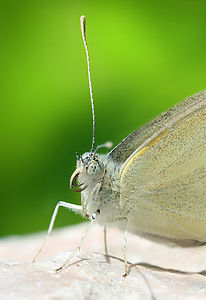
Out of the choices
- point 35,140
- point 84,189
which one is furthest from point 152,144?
point 35,140

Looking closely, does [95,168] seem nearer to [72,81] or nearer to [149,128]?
[149,128]

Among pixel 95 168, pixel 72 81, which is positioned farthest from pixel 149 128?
pixel 72 81

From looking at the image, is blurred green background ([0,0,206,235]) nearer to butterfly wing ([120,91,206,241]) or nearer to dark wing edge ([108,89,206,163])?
dark wing edge ([108,89,206,163])

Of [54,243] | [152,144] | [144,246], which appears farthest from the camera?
[54,243]

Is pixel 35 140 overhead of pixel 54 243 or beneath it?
overhead

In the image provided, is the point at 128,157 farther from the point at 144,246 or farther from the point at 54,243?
the point at 54,243

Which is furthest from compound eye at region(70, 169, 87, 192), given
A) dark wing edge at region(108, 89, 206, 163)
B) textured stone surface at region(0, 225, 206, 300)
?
textured stone surface at region(0, 225, 206, 300)

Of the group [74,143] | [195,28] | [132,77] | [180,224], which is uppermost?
[195,28]
